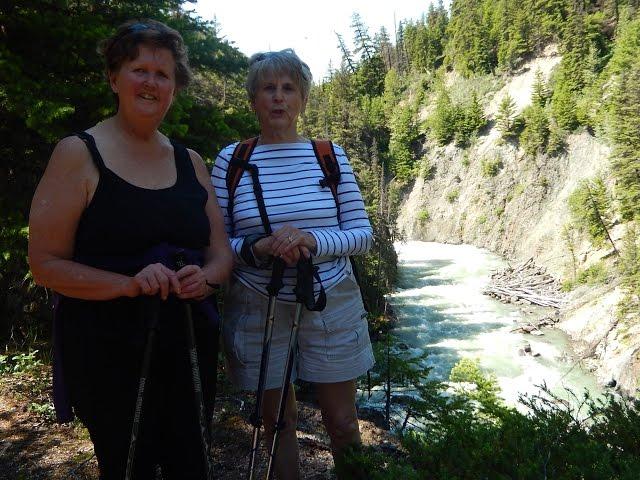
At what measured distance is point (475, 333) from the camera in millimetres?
17812

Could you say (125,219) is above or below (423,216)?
above

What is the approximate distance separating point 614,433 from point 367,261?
50.4 feet

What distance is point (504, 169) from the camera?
124ft

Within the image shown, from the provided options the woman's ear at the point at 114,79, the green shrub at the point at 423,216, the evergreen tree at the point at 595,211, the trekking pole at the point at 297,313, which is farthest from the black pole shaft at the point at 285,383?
the green shrub at the point at 423,216

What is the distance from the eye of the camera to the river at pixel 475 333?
14.4 m

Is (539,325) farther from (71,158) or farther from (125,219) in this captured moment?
(71,158)

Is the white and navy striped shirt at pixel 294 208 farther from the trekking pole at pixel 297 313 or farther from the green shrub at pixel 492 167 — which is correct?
the green shrub at pixel 492 167

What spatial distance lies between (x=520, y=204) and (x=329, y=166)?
36.3m

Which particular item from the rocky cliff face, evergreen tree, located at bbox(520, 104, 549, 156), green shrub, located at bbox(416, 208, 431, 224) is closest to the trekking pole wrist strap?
the rocky cliff face

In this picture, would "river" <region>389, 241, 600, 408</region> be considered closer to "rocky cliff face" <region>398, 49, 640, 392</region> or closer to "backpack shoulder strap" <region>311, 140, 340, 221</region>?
"rocky cliff face" <region>398, 49, 640, 392</region>

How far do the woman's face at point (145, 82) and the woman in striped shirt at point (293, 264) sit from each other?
0.54m

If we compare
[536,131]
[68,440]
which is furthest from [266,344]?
[536,131]

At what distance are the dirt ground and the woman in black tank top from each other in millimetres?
1664

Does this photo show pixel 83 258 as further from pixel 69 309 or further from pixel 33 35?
pixel 33 35
